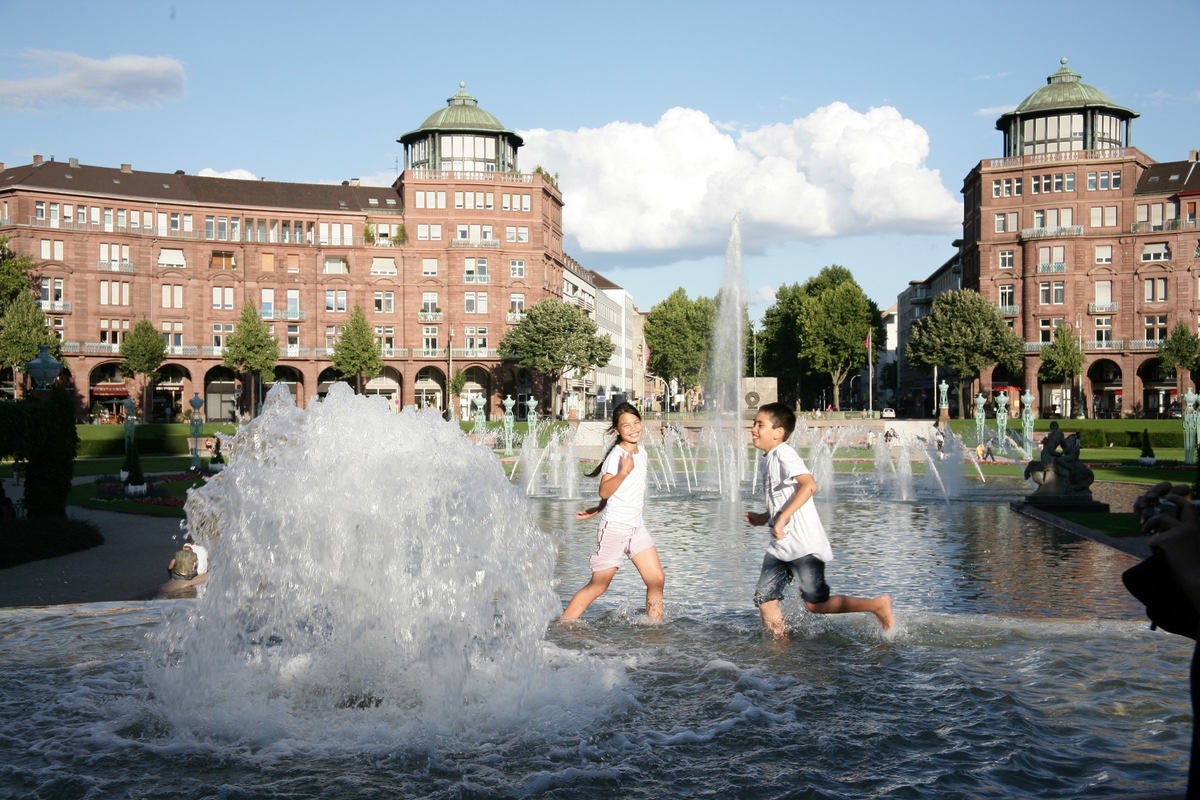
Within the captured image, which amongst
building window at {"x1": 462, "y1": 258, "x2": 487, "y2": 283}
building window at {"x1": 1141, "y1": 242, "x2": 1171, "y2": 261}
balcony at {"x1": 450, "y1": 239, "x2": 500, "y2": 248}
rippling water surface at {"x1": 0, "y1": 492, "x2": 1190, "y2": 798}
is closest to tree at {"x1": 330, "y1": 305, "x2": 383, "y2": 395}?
building window at {"x1": 462, "y1": 258, "x2": 487, "y2": 283}

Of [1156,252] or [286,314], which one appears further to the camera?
[286,314]

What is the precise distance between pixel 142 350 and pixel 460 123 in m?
30.8

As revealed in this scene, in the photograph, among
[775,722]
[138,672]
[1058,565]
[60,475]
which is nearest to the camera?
[775,722]

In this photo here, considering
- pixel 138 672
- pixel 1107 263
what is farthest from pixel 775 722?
pixel 1107 263

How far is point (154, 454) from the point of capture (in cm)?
4984

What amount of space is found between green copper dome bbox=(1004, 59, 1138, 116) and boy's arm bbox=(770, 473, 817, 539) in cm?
8728

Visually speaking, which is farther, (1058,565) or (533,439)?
(533,439)

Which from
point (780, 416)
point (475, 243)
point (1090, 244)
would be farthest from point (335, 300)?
point (780, 416)

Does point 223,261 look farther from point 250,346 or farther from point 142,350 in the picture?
point 142,350

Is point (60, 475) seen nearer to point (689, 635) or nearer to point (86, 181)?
point (689, 635)

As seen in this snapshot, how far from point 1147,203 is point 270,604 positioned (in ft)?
291

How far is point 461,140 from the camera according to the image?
8969 cm

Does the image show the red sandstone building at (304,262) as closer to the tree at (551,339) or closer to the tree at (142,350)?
Result: the tree at (142,350)

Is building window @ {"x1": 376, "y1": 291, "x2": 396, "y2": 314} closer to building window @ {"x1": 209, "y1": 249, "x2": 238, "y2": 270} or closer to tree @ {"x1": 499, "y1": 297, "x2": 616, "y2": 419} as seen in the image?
tree @ {"x1": 499, "y1": 297, "x2": 616, "y2": 419}
